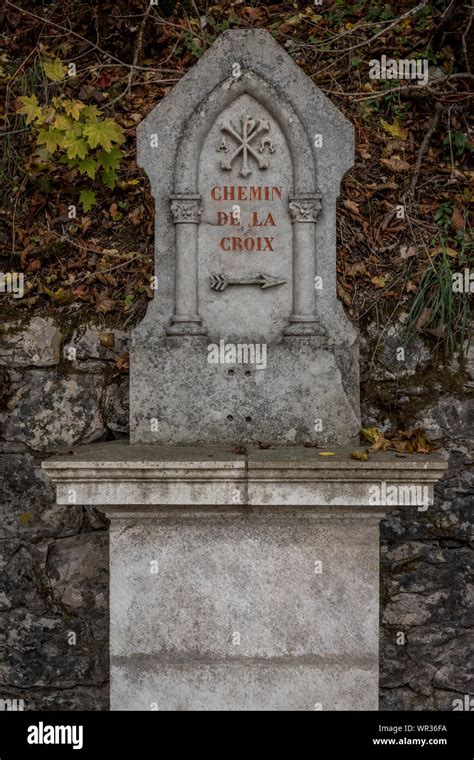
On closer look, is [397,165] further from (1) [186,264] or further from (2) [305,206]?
(1) [186,264]

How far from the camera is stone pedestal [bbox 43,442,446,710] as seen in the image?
2893 millimetres

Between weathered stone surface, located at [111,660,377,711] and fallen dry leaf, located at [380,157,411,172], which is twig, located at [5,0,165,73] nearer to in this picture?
fallen dry leaf, located at [380,157,411,172]

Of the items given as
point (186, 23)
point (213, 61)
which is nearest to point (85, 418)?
point (213, 61)

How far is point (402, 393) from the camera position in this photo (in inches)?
147

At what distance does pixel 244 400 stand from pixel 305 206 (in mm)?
789

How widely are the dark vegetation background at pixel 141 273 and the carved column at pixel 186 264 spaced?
80 centimetres

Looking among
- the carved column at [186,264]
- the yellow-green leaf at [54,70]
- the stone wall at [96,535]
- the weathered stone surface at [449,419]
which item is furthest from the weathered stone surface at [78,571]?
the yellow-green leaf at [54,70]

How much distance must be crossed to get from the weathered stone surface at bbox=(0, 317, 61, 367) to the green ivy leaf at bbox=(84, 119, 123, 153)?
0.87 meters

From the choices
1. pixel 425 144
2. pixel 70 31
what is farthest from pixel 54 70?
pixel 425 144

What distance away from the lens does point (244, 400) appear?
10.2 feet

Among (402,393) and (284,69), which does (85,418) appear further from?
(284,69)

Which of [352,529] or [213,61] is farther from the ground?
[213,61]

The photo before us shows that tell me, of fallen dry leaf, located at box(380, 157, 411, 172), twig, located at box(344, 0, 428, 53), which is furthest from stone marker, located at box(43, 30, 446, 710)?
twig, located at box(344, 0, 428, 53)

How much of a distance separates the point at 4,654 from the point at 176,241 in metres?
2.13
